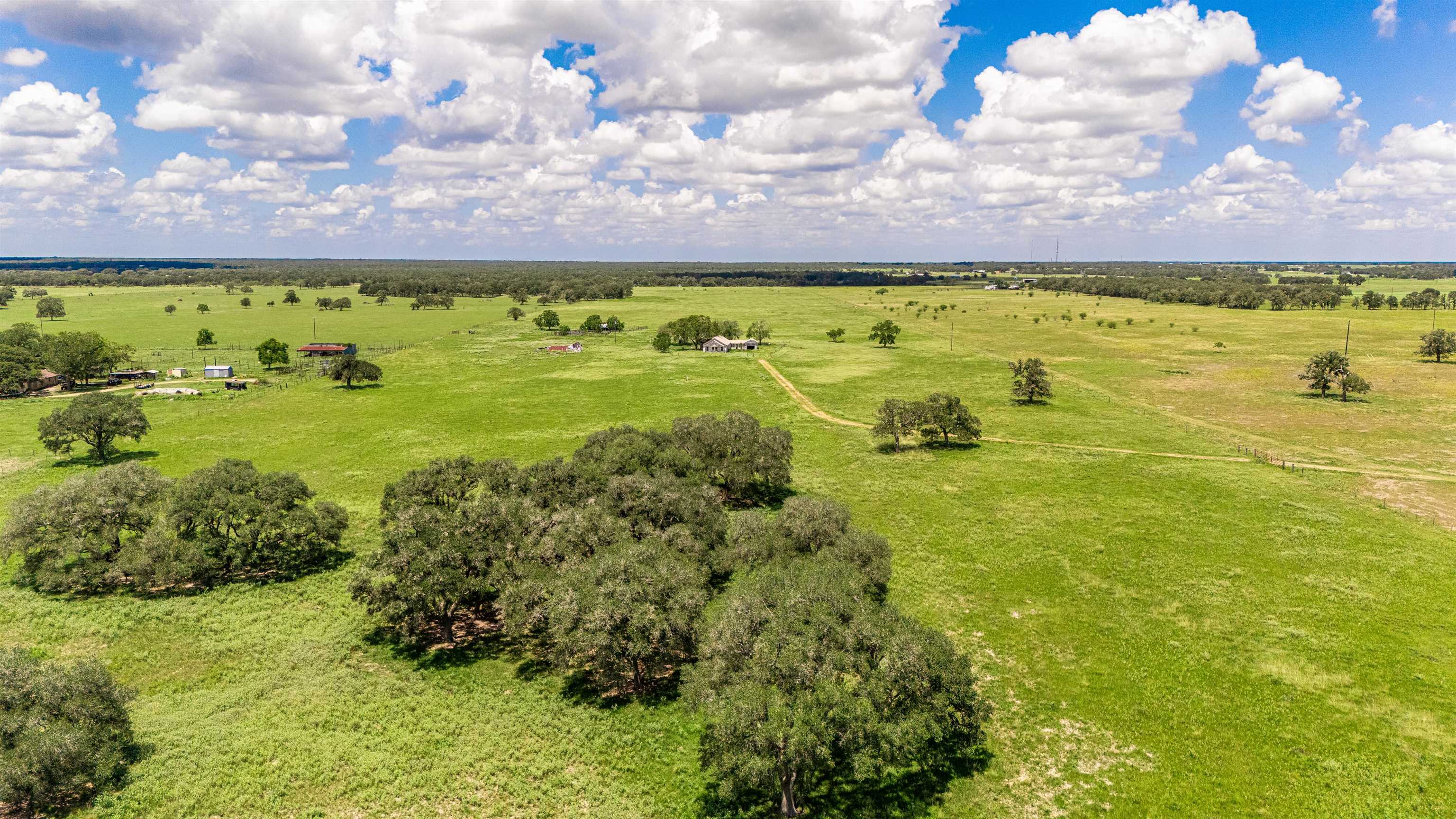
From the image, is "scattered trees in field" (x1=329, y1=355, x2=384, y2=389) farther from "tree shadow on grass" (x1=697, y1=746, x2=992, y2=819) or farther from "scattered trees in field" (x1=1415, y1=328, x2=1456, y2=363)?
"scattered trees in field" (x1=1415, y1=328, x2=1456, y2=363)

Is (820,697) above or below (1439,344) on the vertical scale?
below

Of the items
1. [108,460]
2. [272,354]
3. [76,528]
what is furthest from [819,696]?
[272,354]

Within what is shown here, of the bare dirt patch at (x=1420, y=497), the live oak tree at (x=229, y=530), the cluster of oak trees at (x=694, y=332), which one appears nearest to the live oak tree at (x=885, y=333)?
the cluster of oak trees at (x=694, y=332)

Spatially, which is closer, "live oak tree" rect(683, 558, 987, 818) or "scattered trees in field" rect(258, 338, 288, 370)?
"live oak tree" rect(683, 558, 987, 818)

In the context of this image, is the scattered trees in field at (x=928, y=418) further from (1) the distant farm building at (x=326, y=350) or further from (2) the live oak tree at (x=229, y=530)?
(1) the distant farm building at (x=326, y=350)

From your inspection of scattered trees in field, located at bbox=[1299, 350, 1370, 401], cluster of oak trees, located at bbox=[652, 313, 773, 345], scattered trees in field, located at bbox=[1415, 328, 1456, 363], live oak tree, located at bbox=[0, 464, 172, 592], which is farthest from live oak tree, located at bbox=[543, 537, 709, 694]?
scattered trees in field, located at bbox=[1415, 328, 1456, 363]

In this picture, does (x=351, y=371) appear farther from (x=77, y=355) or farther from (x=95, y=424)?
(x=95, y=424)

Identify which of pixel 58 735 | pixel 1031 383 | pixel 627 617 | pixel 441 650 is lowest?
pixel 441 650

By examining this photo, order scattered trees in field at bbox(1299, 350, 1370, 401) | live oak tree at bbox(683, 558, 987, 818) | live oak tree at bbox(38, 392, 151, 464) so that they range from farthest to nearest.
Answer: scattered trees in field at bbox(1299, 350, 1370, 401) < live oak tree at bbox(38, 392, 151, 464) < live oak tree at bbox(683, 558, 987, 818)
